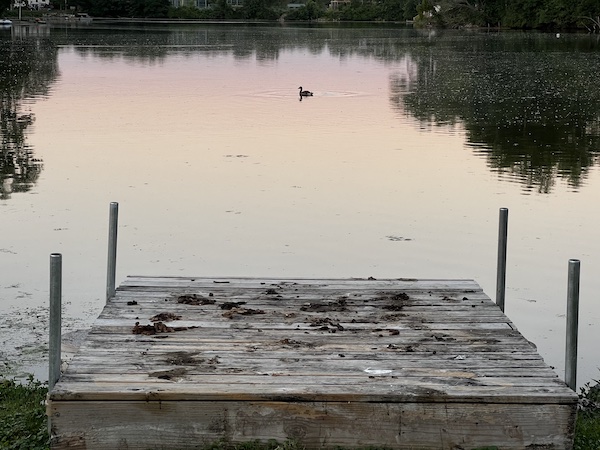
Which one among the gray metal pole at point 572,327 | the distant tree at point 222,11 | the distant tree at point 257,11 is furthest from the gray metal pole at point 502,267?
the distant tree at point 257,11

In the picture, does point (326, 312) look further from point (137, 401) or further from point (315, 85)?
point (315, 85)

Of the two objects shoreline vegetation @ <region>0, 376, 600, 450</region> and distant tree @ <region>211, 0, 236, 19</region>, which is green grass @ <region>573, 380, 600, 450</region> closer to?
shoreline vegetation @ <region>0, 376, 600, 450</region>

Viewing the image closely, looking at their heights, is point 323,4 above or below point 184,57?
above

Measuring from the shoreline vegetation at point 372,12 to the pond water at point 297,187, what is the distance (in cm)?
7232

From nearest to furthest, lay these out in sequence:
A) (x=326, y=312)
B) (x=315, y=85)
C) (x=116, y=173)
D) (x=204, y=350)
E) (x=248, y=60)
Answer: (x=204, y=350), (x=326, y=312), (x=116, y=173), (x=315, y=85), (x=248, y=60)

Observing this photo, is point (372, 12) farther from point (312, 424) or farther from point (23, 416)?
point (312, 424)

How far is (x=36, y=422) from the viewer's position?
6848 mm

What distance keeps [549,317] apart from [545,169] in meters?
9.43

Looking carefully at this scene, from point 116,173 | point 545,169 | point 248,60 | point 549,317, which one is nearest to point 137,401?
point 549,317

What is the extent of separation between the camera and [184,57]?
2132 inches

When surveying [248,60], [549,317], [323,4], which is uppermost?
[323,4]

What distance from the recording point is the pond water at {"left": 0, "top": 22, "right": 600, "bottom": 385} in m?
12.0

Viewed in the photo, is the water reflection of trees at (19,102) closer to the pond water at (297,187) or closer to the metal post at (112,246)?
the pond water at (297,187)

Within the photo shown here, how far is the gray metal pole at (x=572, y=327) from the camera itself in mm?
6531
